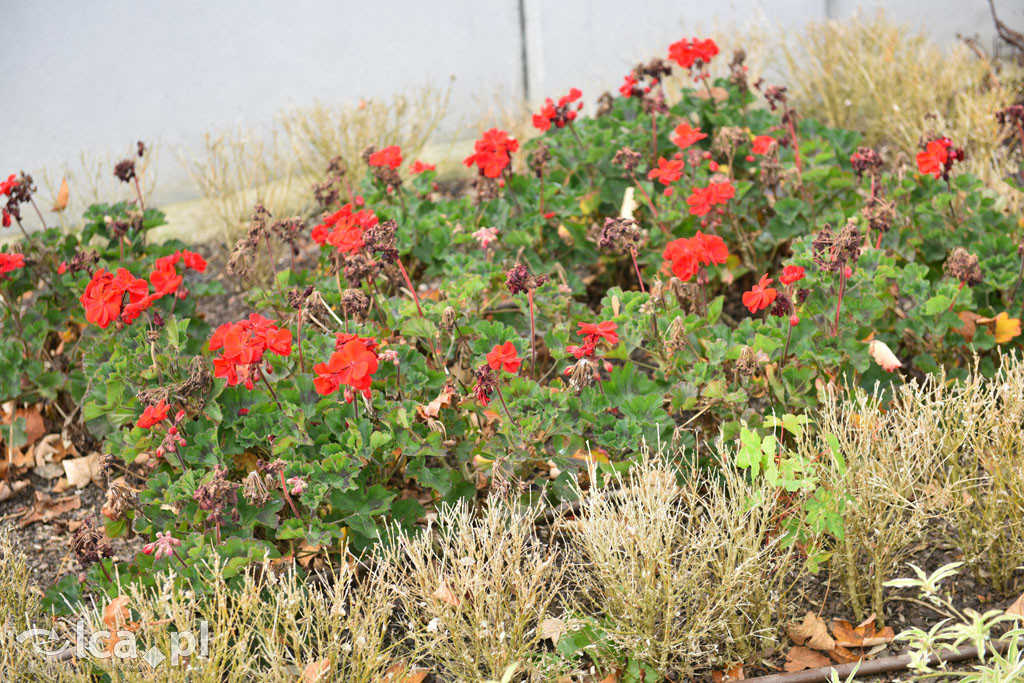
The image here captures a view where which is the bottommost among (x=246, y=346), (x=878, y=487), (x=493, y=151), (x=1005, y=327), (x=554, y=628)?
(x=554, y=628)

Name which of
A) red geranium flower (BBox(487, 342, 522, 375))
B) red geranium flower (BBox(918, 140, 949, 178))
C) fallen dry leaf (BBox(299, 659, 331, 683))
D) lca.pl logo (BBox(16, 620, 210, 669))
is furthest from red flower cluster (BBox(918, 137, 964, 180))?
lca.pl logo (BBox(16, 620, 210, 669))

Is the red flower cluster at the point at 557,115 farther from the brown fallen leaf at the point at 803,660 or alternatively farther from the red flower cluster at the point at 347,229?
the brown fallen leaf at the point at 803,660

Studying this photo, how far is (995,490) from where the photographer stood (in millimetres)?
2459

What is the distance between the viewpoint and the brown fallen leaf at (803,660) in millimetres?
2354

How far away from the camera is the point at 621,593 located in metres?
2.15

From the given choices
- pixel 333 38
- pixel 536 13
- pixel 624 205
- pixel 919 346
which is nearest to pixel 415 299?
pixel 624 205

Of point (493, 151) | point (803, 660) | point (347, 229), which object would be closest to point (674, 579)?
point (803, 660)

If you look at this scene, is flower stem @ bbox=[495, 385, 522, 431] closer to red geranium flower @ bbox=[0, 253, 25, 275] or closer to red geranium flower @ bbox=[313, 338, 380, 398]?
red geranium flower @ bbox=[313, 338, 380, 398]

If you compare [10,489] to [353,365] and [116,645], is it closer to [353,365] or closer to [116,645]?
[116,645]

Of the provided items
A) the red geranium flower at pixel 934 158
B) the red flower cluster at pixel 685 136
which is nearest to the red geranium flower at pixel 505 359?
the red flower cluster at pixel 685 136

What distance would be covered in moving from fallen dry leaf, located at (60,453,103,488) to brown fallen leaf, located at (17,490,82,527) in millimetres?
65

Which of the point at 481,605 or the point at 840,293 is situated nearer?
the point at 481,605

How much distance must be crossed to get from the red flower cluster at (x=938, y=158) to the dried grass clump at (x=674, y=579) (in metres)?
1.60

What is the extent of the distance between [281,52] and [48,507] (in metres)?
3.83
